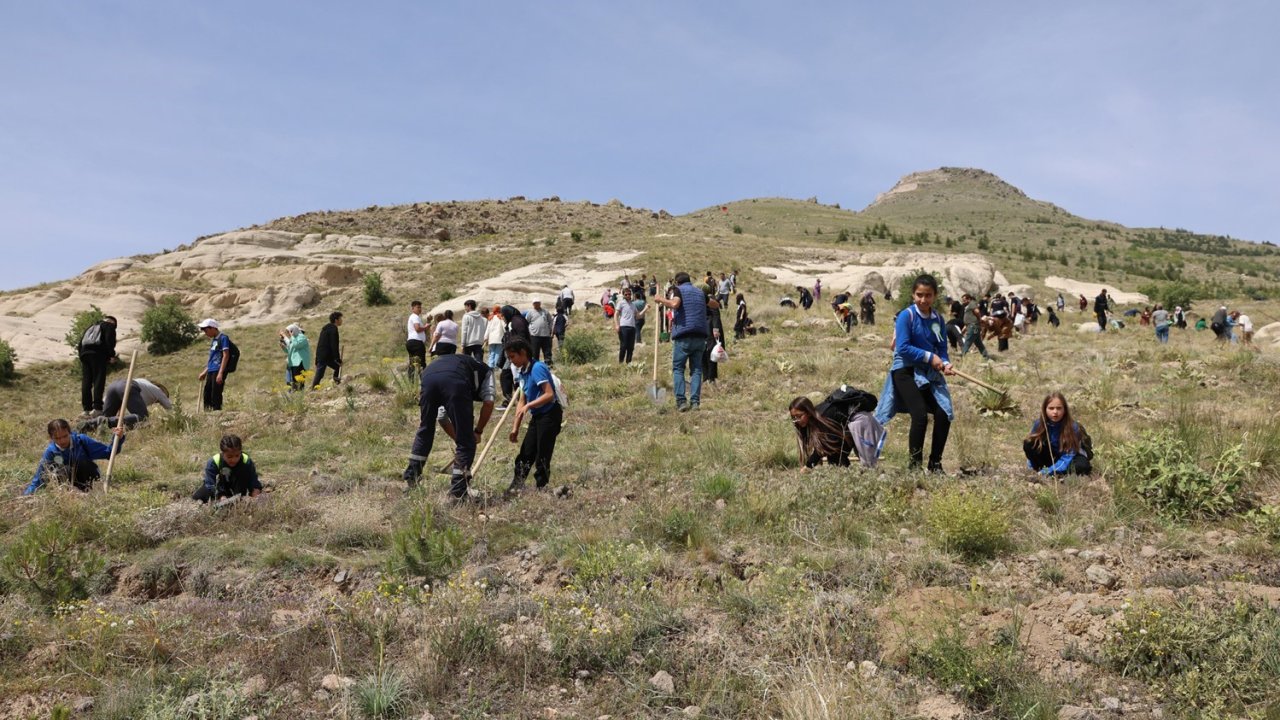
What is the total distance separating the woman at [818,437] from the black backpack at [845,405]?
0.26ft

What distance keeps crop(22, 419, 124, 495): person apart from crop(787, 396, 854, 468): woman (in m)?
6.59

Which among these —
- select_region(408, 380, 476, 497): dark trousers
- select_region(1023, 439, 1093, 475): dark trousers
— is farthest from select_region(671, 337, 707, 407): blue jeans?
select_region(1023, 439, 1093, 475): dark trousers

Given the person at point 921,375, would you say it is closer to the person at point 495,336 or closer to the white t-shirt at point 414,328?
the person at point 495,336

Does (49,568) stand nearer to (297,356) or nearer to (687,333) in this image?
(687,333)

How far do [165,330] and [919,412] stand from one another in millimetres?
27867

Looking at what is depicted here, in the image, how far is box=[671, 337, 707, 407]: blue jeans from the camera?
9552 mm

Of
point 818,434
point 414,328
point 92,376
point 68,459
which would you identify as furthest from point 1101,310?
point 92,376

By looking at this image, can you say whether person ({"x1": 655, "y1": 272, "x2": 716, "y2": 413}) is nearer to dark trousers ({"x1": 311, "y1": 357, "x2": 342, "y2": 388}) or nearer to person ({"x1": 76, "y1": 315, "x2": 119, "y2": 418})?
dark trousers ({"x1": 311, "y1": 357, "x2": 342, "y2": 388})

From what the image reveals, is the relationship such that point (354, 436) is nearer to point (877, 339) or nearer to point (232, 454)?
point (232, 454)

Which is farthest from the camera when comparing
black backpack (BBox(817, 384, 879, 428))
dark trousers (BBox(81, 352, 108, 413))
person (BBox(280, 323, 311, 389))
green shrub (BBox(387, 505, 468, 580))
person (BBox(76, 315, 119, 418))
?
person (BBox(280, 323, 311, 389))

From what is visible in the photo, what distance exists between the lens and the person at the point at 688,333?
9.39 metres

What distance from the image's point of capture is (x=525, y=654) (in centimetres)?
360

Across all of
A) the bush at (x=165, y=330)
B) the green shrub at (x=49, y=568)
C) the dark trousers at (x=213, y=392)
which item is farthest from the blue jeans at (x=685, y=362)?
the bush at (x=165, y=330)

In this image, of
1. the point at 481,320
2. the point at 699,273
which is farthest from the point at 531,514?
the point at 699,273
